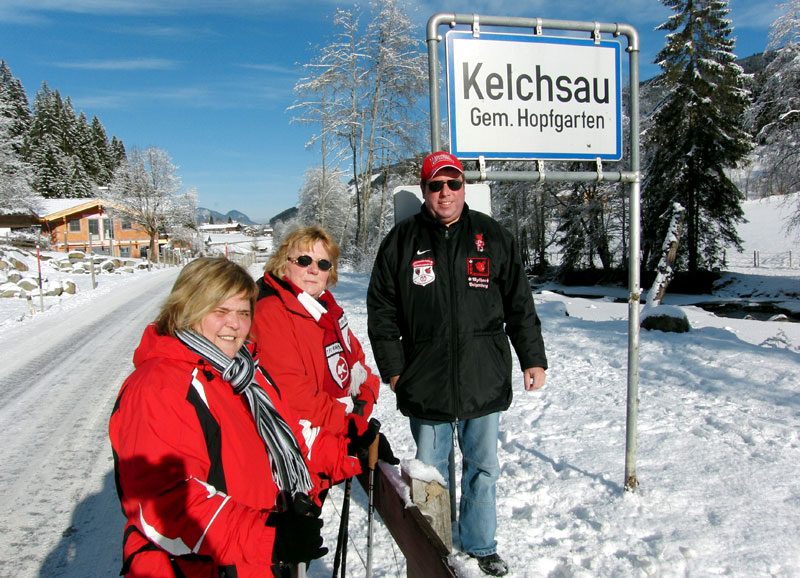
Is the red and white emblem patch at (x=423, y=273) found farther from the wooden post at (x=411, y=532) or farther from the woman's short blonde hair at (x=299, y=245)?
the wooden post at (x=411, y=532)

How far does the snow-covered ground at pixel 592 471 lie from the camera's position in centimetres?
281

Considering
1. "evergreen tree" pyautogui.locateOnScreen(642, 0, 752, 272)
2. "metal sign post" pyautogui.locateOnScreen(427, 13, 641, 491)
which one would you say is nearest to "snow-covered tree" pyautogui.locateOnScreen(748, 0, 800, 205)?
"evergreen tree" pyautogui.locateOnScreen(642, 0, 752, 272)

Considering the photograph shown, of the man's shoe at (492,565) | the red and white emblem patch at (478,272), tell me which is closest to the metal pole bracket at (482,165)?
the red and white emblem patch at (478,272)

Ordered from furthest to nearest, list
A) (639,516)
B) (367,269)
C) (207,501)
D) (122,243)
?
(122,243) < (367,269) < (639,516) < (207,501)

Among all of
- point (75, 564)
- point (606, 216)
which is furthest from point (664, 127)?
point (75, 564)

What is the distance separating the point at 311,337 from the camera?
2539 mm

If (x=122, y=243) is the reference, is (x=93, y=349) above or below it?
below

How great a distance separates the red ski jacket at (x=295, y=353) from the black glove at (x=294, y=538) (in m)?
0.82

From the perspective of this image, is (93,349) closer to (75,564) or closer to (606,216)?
(75,564)

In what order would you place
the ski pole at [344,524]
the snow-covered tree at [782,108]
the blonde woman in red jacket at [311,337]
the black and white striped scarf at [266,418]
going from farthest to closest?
1. the snow-covered tree at [782,108]
2. the blonde woman in red jacket at [311,337]
3. the ski pole at [344,524]
4. the black and white striped scarf at [266,418]

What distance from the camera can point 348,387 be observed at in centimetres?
276

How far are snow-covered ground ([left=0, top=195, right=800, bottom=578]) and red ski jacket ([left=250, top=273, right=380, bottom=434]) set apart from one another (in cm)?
93

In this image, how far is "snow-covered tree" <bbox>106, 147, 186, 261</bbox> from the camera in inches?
1940

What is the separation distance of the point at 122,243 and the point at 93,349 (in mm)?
52956
